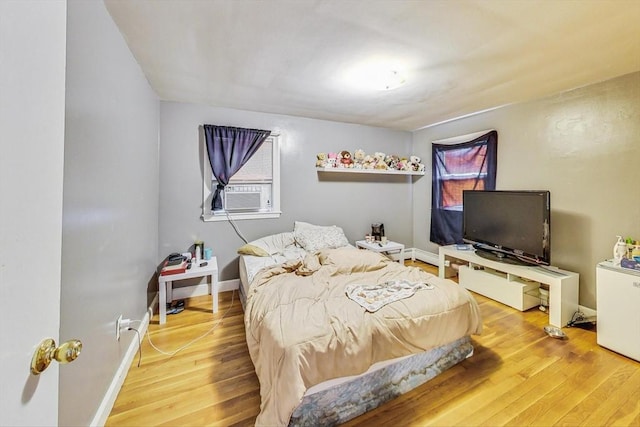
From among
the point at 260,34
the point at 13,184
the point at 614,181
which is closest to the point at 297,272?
the point at 260,34

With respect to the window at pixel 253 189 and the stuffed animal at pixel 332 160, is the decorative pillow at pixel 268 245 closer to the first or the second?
the window at pixel 253 189

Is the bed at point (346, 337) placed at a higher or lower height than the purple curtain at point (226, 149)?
lower

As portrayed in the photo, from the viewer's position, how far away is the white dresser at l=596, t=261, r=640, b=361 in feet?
6.54

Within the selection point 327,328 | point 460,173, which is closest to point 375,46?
point 327,328

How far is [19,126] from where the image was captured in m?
0.48

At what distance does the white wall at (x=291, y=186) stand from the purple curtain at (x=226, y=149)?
0.16m

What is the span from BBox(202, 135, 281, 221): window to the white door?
2.72 meters

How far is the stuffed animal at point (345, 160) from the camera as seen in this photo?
388 cm

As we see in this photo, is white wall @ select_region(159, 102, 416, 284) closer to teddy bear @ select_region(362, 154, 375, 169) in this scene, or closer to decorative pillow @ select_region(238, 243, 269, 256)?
teddy bear @ select_region(362, 154, 375, 169)

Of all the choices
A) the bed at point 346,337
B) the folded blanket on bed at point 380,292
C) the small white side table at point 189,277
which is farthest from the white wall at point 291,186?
the folded blanket on bed at point 380,292

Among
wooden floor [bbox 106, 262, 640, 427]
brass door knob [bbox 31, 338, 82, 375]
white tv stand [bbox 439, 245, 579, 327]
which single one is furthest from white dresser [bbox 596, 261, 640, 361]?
brass door knob [bbox 31, 338, 82, 375]

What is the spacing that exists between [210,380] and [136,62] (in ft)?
8.26

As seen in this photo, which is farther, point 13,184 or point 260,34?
point 260,34

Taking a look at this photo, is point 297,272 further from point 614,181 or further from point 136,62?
point 614,181
